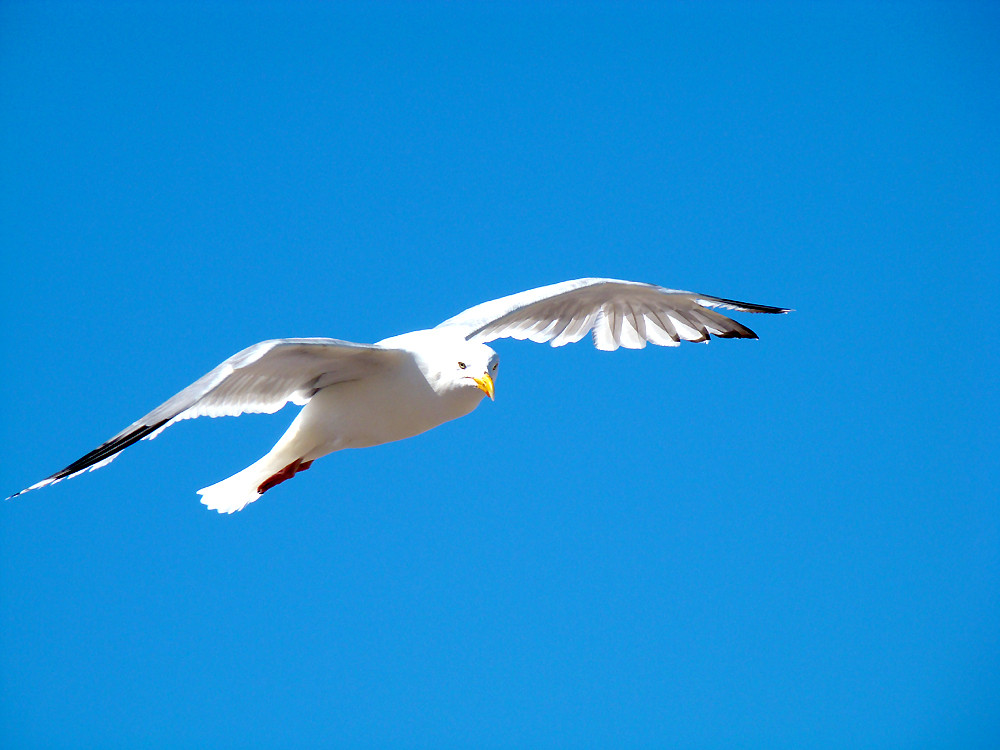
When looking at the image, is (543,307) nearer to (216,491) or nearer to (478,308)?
(478,308)

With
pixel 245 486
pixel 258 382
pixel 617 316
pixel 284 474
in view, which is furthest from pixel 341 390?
pixel 617 316

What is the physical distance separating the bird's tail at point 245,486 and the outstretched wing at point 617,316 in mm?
1810

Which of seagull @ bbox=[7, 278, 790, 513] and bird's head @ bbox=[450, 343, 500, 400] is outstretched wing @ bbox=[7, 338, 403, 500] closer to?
seagull @ bbox=[7, 278, 790, 513]

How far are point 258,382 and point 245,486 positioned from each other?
1.12m

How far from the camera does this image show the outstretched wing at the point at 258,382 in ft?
17.9

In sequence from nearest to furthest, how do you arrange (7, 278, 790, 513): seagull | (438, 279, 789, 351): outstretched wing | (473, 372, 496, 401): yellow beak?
(7, 278, 790, 513): seagull, (473, 372, 496, 401): yellow beak, (438, 279, 789, 351): outstretched wing

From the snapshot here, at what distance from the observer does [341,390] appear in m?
6.82

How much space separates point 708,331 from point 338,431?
3.70 m

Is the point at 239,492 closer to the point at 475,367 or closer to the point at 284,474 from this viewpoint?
the point at 284,474

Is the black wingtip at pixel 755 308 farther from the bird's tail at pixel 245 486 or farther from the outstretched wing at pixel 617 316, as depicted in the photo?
the bird's tail at pixel 245 486

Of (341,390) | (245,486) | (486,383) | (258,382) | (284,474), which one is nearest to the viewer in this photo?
(486,383)

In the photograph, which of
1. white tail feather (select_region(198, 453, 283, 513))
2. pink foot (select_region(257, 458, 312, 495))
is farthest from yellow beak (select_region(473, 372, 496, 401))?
white tail feather (select_region(198, 453, 283, 513))

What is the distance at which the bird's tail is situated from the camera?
24.0 ft

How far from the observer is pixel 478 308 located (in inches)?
310
